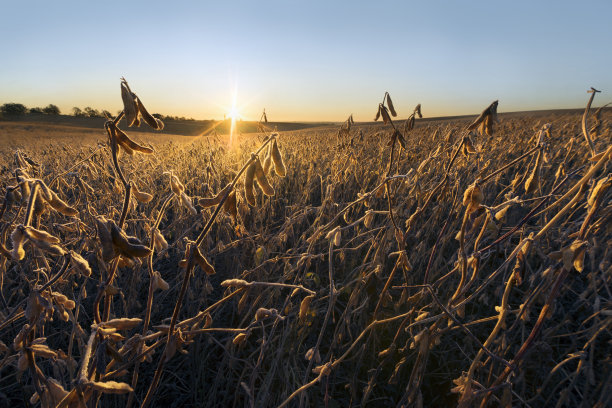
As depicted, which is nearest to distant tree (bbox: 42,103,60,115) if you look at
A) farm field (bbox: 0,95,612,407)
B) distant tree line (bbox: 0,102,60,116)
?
distant tree line (bbox: 0,102,60,116)

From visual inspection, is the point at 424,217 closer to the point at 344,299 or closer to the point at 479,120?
the point at 344,299

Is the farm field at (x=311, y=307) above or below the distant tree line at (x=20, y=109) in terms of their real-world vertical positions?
below

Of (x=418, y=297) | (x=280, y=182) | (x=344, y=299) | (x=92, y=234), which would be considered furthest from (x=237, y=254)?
(x=280, y=182)

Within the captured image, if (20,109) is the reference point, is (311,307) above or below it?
below

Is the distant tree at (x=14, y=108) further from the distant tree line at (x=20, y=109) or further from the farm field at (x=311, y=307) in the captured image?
the farm field at (x=311, y=307)

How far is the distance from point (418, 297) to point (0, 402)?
80.7 inches

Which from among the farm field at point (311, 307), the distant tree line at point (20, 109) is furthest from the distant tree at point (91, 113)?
the farm field at point (311, 307)

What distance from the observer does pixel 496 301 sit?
222 cm

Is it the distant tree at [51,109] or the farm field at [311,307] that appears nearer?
the farm field at [311,307]

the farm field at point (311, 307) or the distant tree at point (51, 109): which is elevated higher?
the distant tree at point (51, 109)

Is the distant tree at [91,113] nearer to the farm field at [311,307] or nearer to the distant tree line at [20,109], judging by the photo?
the distant tree line at [20,109]

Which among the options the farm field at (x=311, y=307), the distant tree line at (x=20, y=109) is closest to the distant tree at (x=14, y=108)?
the distant tree line at (x=20, y=109)

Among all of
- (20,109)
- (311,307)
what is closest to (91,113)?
(20,109)

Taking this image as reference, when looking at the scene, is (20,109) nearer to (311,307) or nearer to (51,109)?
(51,109)
